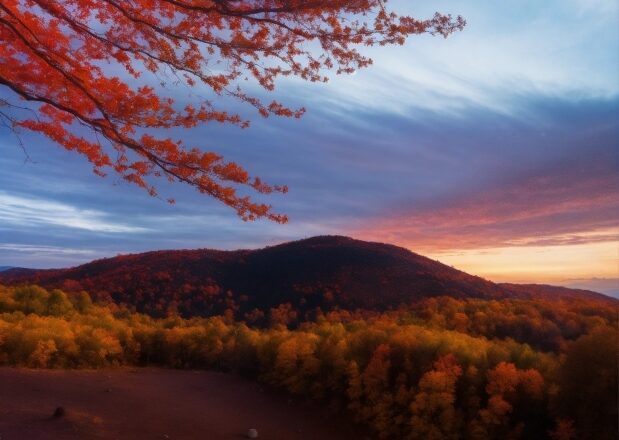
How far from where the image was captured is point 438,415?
23.9ft

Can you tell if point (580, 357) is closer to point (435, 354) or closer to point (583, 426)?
point (583, 426)

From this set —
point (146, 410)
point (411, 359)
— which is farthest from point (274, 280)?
point (411, 359)

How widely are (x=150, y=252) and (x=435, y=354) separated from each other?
29338 millimetres

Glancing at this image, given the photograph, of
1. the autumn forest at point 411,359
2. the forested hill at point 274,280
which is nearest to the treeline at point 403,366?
the autumn forest at point 411,359

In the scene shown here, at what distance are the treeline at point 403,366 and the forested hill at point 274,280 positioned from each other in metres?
13.3

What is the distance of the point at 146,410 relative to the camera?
8.13 meters

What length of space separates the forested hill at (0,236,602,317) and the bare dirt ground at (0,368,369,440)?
15.3 m

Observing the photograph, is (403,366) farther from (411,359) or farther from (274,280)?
(274,280)

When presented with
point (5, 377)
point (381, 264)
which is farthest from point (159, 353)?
point (381, 264)

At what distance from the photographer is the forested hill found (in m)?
27.2

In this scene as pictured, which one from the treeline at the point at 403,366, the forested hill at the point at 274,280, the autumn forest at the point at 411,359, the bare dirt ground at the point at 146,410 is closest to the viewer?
the treeline at the point at 403,366

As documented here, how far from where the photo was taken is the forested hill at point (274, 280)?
27.2 metres

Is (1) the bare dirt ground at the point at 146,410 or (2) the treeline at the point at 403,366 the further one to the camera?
(1) the bare dirt ground at the point at 146,410

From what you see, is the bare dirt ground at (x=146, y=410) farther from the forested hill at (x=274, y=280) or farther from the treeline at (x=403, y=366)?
the forested hill at (x=274, y=280)
